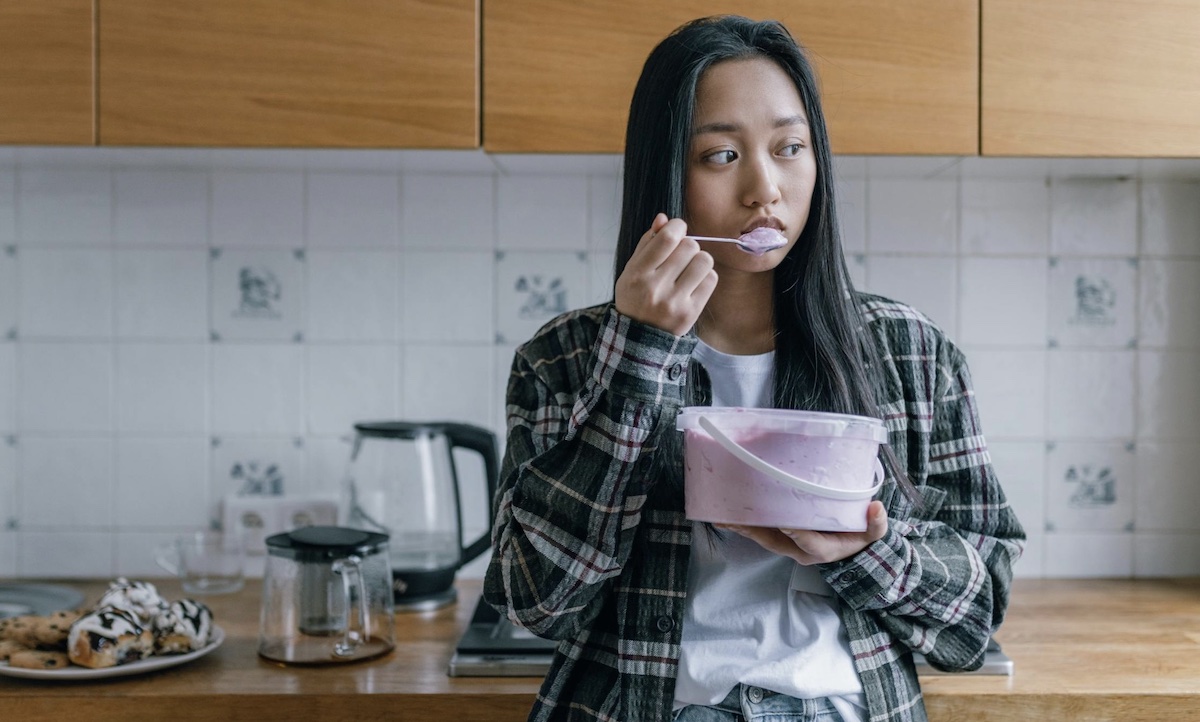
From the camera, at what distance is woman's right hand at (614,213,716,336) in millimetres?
817

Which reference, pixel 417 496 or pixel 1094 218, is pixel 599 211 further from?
pixel 1094 218

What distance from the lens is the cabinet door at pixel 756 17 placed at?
129 cm

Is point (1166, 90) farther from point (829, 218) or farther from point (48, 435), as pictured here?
point (48, 435)

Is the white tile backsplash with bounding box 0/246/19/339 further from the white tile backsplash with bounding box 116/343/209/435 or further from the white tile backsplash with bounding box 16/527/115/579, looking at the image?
the white tile backsplash with bounding box 16/527/115/579

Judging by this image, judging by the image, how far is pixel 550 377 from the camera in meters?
1.00

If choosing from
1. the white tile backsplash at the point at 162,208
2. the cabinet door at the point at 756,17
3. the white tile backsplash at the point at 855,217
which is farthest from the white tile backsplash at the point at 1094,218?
the white tile backsplash at the point at 162,208

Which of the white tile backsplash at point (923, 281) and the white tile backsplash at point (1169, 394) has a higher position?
the white tile backsplash at point (923, 281)

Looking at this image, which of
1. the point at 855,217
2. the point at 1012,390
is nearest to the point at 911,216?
the point at 855,217

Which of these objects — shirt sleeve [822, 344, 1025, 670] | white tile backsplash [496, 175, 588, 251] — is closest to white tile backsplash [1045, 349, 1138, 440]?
shirt sleeve [822, 344, 1025, 670]

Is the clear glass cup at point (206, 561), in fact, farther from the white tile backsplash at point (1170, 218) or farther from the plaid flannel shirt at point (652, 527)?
the white tile backsplash at point (1170, 218)

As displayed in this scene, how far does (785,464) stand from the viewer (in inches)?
31.0

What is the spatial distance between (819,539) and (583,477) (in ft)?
0.67

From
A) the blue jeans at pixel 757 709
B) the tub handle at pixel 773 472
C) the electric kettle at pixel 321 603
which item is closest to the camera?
the tub handle at pixel 773 472

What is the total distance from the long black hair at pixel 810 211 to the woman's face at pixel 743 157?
0.01 metres
